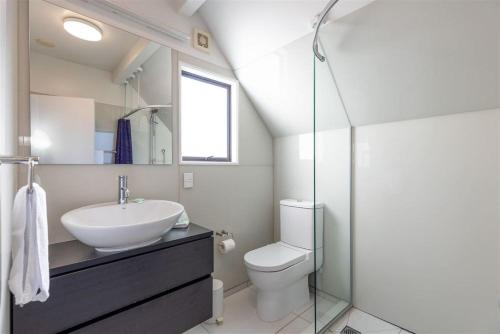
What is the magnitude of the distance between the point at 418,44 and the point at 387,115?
1.58 ft

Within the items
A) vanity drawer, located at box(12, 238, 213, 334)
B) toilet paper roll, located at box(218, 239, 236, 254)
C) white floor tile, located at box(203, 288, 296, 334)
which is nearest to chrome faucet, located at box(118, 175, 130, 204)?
vanity drawer, located at box(12, 238, 213, 334)

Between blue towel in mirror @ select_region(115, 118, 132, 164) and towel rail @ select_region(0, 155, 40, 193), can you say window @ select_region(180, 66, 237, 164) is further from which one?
towel rail @ select_region(0, 155, 40, 193)

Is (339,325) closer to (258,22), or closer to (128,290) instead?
(128,290)

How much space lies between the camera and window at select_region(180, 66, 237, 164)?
197 cm

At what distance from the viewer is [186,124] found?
6.51 feet

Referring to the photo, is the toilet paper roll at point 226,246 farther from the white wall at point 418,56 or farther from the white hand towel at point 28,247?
the white wall at point 418,56

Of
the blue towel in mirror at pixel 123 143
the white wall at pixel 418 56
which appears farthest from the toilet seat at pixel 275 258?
the white wall at pixel 418 56

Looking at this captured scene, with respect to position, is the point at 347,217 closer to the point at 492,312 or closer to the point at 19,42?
the point at 492,312

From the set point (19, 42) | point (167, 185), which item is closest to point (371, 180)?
point (167, 185)

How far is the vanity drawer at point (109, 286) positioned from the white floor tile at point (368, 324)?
120 cm

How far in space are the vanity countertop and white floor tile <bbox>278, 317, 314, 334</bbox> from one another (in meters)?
0.93

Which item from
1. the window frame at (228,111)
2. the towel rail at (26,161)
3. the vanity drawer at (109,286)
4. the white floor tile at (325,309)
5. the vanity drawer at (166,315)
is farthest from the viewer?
the window frame at (228,111)

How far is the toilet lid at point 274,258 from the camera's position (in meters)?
1.63

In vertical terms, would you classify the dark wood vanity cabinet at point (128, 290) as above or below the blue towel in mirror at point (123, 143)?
below
